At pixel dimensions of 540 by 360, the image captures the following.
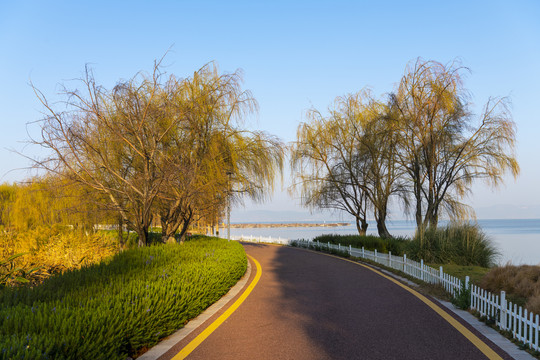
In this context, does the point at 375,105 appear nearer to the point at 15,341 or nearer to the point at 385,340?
the point at 385,340

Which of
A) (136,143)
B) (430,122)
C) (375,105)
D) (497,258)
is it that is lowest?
(497,258)

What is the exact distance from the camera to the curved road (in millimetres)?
4809

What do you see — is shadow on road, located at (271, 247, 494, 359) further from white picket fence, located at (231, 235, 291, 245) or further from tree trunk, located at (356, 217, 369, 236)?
white picket fence, located at (231, 235, 291, 245)

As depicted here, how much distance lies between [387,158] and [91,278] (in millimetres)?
20442

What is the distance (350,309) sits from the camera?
728cm

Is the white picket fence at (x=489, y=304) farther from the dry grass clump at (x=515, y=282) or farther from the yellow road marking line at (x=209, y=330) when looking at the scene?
the yellow road marking line at (x=209, y=330)

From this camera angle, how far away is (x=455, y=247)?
16.1 meters

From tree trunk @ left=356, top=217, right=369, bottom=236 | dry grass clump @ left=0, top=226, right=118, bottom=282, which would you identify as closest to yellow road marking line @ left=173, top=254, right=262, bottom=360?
dry grass clump @ left=0, top=226, right=118, bottom=282

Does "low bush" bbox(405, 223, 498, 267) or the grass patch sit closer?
A: the grass patch

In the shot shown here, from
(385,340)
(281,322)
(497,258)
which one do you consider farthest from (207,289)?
(497,258)

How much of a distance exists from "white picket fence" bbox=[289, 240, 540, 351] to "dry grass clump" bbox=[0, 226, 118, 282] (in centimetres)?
857

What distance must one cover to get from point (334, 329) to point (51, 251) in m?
8.30

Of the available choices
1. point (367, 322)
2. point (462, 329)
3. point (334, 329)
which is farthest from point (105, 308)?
point (462, 329)

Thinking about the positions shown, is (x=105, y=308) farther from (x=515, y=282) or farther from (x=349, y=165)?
(x=349, y=165)
